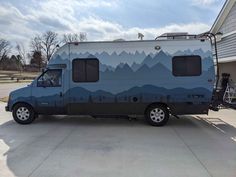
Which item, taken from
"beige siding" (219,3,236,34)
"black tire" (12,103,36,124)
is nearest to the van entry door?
"black tire" (12,103,36,124)

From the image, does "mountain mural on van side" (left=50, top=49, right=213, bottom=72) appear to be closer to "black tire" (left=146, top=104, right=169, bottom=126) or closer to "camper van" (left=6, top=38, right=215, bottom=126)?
"camper van" (left=6, top=38, right=215, bottom=126)

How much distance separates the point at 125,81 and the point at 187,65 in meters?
1.97

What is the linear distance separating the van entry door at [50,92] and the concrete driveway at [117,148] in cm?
56

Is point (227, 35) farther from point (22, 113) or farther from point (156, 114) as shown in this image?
point (22, 113)

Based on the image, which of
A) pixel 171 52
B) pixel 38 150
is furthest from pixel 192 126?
pixel 38 150

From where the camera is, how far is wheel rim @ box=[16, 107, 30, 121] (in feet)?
35.4

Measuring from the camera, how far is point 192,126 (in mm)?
10422

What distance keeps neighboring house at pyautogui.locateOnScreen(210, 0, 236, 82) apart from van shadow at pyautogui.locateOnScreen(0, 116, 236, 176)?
639 cm

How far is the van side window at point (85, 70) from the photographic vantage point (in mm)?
10492

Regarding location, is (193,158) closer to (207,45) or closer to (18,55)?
(207,45)

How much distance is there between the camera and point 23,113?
35.5 ft

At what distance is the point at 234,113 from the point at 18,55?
85670 millimetres

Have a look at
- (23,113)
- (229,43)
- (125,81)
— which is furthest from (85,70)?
(229,43)

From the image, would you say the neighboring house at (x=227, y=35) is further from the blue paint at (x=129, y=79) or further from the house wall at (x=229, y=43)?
the blue paint at (x=129, y=79)
